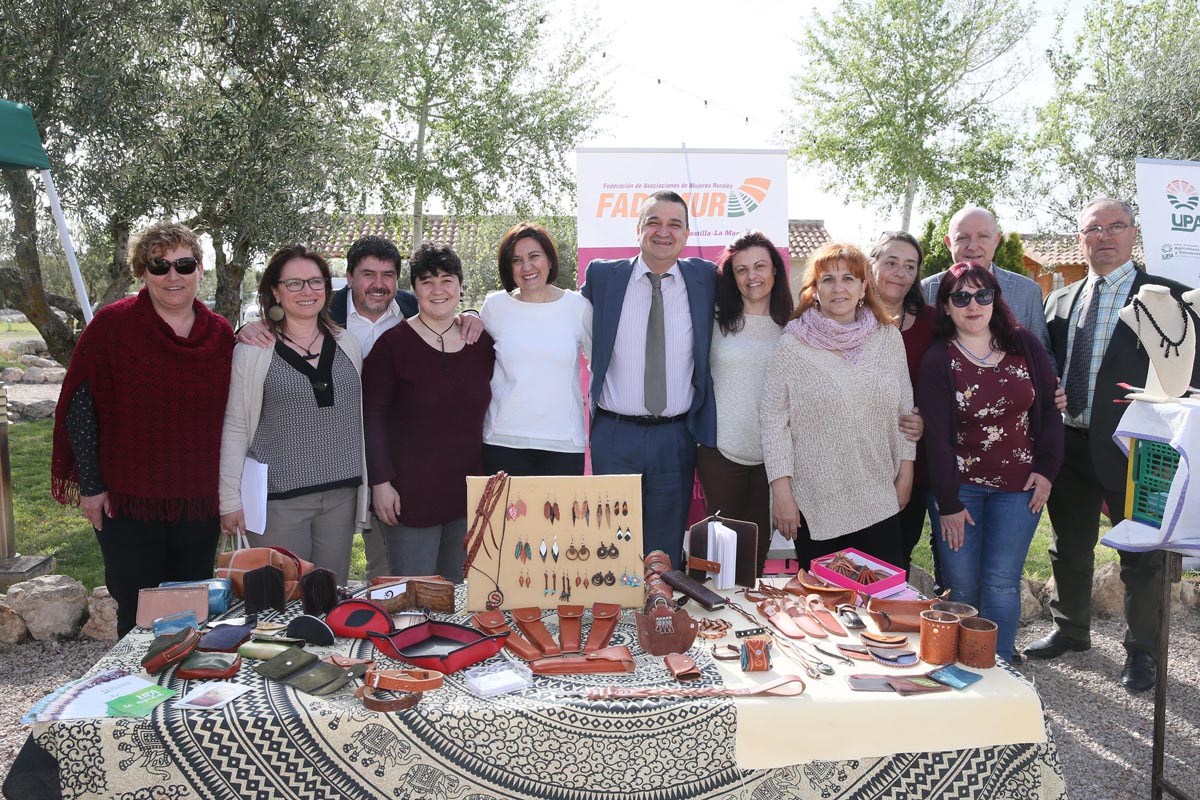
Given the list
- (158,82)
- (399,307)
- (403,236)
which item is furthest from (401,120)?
(399,307)

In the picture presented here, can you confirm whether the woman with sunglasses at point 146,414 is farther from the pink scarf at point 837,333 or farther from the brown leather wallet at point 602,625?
the pink scarf at point 837,333

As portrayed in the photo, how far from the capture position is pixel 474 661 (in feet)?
6.23

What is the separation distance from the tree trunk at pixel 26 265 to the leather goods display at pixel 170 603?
481cm

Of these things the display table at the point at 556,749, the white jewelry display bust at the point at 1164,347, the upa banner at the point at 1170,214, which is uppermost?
the upa banner at the point at 1170,214

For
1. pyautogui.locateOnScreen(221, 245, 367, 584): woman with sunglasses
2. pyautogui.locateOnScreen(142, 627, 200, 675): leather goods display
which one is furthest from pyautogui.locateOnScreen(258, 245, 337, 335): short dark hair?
pyautogui.locateOnScreen(142, 627, 200, 675): leather goods display

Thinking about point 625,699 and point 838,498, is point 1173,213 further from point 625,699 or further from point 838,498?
point 625,699

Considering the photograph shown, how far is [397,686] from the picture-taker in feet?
5.67

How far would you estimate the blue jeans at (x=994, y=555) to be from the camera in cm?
297

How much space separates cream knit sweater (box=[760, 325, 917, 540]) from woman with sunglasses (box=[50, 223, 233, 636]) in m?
1.97

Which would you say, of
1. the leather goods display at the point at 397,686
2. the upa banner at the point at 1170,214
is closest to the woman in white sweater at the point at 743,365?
the leather goods display at the point at 397,686

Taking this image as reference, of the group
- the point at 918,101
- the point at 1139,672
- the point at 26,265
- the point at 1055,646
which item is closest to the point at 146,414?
the point at 1055,646

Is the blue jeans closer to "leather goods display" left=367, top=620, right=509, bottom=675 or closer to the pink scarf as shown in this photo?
the pink scarf

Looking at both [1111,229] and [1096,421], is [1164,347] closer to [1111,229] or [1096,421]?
[1096,421]

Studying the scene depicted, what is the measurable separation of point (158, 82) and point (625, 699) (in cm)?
628
